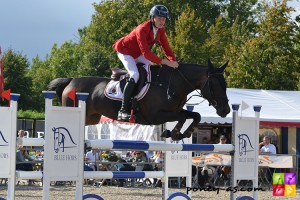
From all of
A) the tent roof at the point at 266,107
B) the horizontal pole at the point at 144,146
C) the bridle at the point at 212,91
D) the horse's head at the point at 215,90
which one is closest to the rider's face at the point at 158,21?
the horse's head at the point at 215,90

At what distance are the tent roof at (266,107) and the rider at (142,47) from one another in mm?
8990

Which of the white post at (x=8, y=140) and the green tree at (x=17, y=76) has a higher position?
the green tree at (x=17, y=76)

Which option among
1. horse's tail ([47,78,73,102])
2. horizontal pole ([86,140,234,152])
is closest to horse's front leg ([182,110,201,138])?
horizontal pole ([86,140,234,152])

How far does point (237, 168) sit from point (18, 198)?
494 centimetres

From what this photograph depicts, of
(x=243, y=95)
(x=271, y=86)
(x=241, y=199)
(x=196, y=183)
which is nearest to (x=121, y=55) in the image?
(x=241, y=199)

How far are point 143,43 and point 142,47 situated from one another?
1.9 inches

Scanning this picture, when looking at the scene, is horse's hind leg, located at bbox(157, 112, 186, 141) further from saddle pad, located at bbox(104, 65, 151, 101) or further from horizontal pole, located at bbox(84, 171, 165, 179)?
horizontal pole, located at bbox(84, 171, 165, 179)

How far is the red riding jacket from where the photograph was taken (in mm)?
8133

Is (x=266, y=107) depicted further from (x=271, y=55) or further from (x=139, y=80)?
(x=139, y=80)

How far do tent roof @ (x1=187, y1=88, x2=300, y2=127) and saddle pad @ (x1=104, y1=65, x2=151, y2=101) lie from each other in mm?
8928

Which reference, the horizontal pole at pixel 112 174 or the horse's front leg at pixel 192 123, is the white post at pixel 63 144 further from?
the horse's front leg at pixel 192 123

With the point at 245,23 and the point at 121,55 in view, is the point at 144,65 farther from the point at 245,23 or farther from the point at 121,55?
the point at 245,23

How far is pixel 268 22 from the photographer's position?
28.9 m

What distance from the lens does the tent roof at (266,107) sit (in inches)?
714
